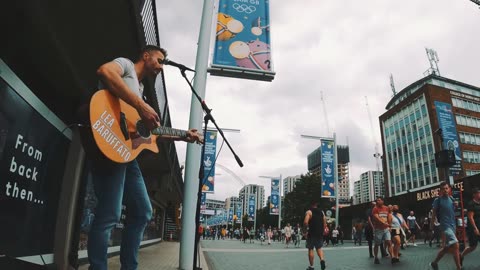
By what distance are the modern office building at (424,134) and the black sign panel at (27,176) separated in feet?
187

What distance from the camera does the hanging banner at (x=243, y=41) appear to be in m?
8.29

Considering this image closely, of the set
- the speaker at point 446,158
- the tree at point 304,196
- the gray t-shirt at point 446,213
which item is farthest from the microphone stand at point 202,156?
the tree at point 304,196

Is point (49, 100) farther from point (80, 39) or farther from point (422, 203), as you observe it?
point (422, 203)

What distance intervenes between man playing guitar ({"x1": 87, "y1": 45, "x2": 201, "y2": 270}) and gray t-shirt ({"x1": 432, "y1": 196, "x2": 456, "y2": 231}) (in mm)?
6909

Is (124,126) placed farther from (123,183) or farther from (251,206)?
(251,206)

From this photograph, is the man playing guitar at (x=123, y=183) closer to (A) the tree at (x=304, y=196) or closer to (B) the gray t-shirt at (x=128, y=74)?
(B) the gray t-shirt at (x=128, y=74)

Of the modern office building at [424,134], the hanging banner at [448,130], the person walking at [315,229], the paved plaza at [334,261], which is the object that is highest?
the modern office building at [424,134]

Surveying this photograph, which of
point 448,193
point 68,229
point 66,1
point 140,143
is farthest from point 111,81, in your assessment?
point 448,193

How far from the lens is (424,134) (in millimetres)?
60375

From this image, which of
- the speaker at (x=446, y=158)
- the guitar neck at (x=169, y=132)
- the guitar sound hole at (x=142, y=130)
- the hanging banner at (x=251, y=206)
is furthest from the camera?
the hanging banner at (x=251, y=206)

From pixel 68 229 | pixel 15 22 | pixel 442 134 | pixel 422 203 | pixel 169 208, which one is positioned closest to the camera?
pixel 15 22

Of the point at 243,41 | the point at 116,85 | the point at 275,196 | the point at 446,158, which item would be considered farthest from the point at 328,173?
the point at 116,85

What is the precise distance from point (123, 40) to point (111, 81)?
256cm

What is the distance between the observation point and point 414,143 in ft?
209
